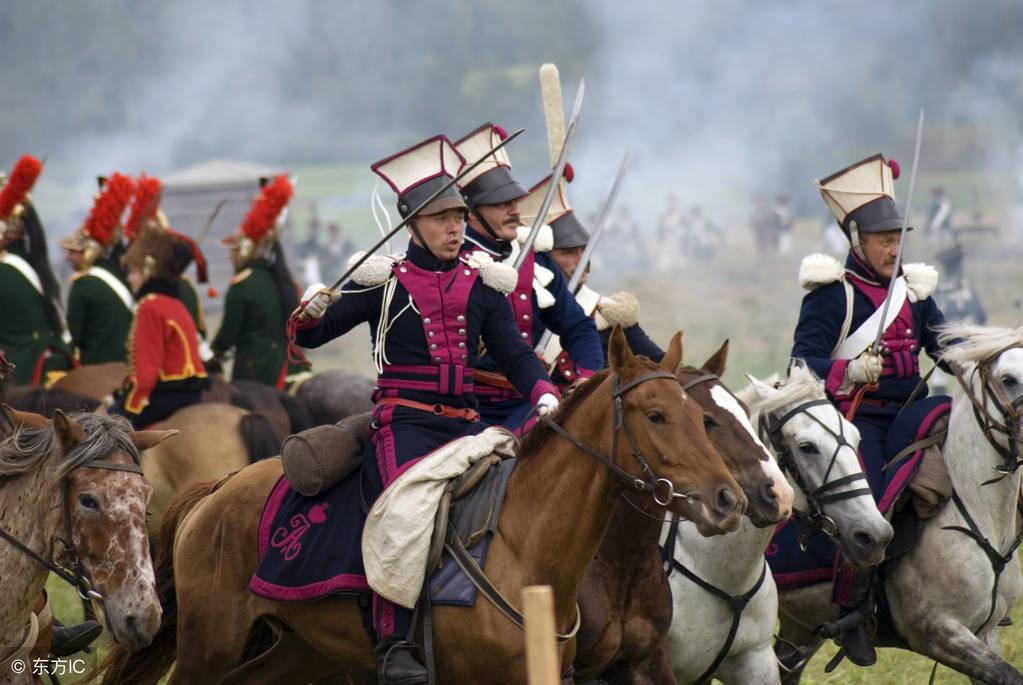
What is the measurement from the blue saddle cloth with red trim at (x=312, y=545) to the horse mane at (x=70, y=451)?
830mm

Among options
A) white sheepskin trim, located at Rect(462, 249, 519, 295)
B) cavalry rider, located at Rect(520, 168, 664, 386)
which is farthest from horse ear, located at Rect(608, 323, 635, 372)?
cavalry rider, located at Rect(520, 168, 664, 386)

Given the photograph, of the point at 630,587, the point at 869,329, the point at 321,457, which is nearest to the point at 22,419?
the point at 321,457

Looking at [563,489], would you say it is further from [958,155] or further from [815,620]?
[958,155]

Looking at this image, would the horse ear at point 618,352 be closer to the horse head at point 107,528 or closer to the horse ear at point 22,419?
the horse head at point 107,528

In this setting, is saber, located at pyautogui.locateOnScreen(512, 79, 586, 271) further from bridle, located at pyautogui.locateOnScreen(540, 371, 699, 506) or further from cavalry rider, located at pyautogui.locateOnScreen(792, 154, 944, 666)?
cavalry rider, located at pyautogui.locateOnScreen(792, 154, 944, 666)

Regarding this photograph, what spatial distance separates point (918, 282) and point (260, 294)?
6596mm

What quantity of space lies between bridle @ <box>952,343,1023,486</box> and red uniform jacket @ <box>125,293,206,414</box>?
5465 millimetres

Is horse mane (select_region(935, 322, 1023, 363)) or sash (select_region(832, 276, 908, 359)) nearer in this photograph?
horse mane (select_region(935, 322, 1023, 363))

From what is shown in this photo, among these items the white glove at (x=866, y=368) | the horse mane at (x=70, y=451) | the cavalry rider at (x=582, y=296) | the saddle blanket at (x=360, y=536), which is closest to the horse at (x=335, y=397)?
the cavalry rider at (x=582, y=296)

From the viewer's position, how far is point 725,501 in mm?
4922

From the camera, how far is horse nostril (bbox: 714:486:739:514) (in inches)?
193

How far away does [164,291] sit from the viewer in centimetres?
1041

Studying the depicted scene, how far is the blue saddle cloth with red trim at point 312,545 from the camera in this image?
18.9 ft

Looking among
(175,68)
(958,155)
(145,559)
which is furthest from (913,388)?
(175,68)
